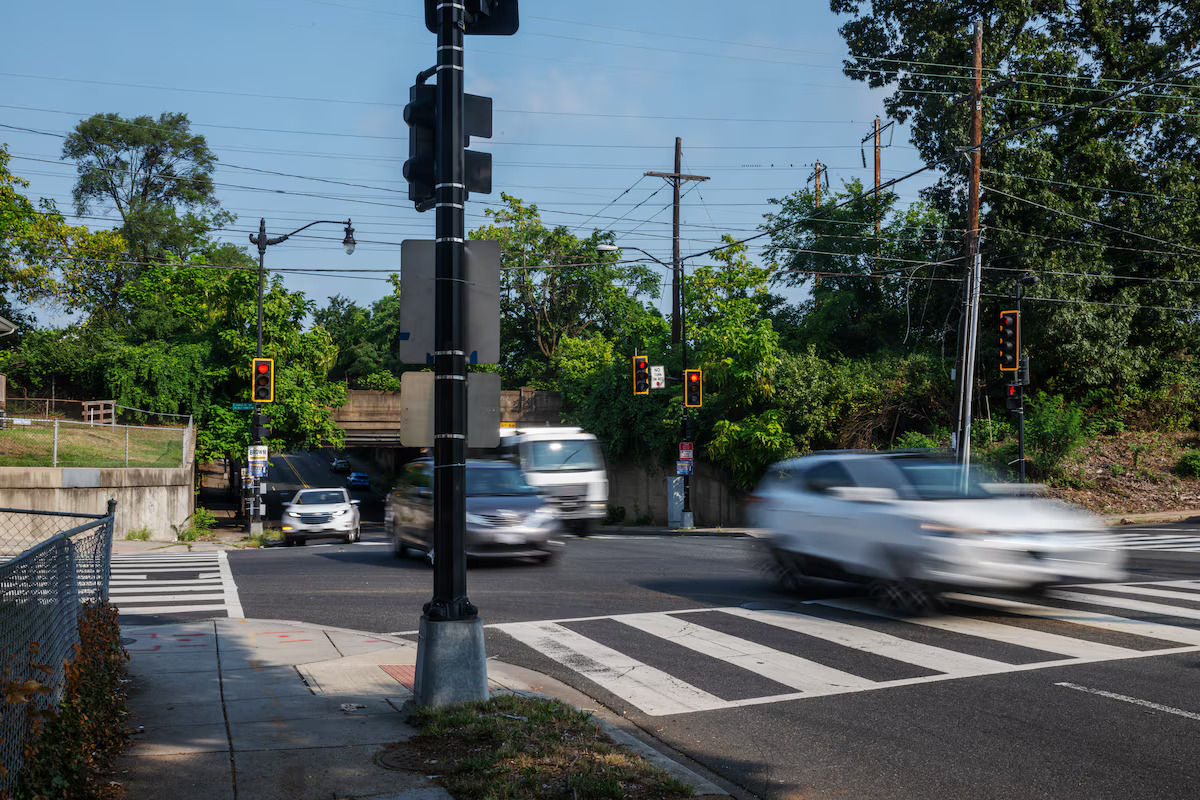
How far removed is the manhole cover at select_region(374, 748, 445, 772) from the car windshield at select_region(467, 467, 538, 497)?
428 inches

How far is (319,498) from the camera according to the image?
1097 inches

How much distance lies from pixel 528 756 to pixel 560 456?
22.3 metres

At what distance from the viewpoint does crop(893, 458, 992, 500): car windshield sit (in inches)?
418

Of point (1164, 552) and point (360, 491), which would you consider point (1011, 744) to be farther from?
point (360, 491)

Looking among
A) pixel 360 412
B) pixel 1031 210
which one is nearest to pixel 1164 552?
pixel 1031 210

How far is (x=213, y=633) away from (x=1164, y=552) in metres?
16.4

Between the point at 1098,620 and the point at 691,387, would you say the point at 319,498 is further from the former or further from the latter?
the point at 1098,620

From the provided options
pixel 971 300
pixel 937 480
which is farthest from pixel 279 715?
pixel 971 300

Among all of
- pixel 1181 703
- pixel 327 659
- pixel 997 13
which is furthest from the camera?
pixel 997 13

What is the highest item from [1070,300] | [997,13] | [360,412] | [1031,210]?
[997,13]

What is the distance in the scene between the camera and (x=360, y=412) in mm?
46312

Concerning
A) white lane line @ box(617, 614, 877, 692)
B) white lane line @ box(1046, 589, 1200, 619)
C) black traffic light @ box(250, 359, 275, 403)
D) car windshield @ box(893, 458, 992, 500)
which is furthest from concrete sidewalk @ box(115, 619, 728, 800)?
black traffic light @ box(250, 359, 275, 403)

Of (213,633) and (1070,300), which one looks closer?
(213,633)

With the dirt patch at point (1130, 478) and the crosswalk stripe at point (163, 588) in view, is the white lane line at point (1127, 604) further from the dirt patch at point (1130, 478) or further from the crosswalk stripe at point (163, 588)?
the dirt patch at point (1130, 478)
